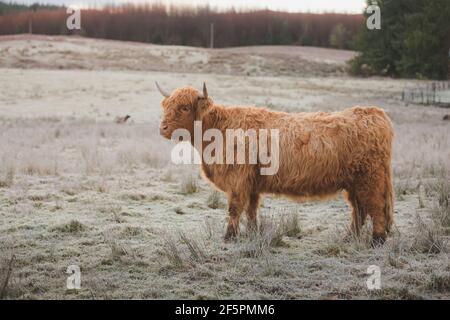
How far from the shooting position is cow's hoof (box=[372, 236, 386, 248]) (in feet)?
18.3

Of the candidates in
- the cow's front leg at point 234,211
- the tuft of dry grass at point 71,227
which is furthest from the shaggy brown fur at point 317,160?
the tuft of dry grass at point 71,227

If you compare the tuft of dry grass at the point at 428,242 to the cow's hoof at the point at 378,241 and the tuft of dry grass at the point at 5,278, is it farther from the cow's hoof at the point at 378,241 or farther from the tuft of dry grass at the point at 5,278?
the tuft of dry grass at the point at 5,278

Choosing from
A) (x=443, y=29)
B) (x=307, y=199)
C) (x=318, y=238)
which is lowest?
(x=318, y=238)

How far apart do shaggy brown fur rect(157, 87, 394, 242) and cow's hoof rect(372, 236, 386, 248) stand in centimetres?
1

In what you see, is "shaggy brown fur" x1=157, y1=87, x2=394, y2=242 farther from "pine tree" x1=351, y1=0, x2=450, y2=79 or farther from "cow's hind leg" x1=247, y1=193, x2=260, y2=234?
"pine tree" x1=351, y1=0, x2=450, y2=79

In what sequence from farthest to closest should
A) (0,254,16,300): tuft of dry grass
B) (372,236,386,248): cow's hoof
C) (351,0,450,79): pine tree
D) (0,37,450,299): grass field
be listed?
(351,0,450,79): pine tree → (372,236,386,248): cow's hoof → (0,37,450,299): grass field → (0,254,16,300): tuft of dry grass

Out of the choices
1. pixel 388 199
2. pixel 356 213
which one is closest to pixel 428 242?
pixel 388 199

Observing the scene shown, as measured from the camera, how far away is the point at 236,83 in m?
35.5

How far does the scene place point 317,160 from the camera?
5629mm

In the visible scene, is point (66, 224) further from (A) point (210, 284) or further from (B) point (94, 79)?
(B) point (94, 79)

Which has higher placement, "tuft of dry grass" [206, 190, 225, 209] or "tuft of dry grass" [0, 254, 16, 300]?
"tuft of dry grass" [0, 254, 16, 300]

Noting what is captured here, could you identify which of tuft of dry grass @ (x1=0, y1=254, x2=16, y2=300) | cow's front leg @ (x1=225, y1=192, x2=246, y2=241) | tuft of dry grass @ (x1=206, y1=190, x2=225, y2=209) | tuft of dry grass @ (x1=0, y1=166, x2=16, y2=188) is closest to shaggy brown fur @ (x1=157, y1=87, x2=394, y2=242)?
cow's front leg @ (x1=225, y1=192, x2=246, y2=241)
